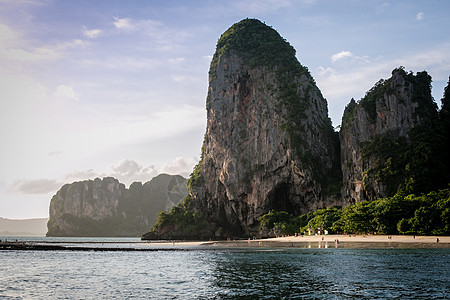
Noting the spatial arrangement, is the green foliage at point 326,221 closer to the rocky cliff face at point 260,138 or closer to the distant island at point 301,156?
the distant island at point 301,156

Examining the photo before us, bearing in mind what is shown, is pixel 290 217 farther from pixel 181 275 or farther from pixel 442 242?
pixel 181 275

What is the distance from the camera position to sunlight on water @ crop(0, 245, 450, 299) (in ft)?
88.1

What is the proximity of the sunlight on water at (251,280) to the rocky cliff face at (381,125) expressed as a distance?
53377mm

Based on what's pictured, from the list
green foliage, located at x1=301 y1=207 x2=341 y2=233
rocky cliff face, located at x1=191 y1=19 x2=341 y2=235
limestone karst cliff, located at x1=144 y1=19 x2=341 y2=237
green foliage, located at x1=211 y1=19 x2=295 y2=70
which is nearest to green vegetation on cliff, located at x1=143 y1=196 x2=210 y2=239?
limestone karst cliff, located at x1=144 y1=19 x2=341 y2=237

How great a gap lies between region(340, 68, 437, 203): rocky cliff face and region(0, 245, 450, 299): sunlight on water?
2101 inches

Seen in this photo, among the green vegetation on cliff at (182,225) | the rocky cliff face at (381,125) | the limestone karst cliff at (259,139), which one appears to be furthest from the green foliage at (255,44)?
the green vegetation on cliff at (182,225)

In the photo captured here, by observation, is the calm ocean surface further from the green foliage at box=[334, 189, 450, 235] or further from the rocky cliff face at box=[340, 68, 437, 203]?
the rocky cliff face at box=[340, 68, 437, 203]

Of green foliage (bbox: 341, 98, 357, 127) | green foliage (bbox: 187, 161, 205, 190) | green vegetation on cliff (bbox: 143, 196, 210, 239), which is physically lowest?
green vegetation on cliff (bbox: 143, 196, 210, 239)

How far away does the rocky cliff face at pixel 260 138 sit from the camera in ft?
402

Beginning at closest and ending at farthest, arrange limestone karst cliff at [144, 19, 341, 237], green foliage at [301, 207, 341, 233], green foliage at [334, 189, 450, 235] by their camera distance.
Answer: green foliage at [334, 189, 450, 235] → green foliage at [301, 207, 341, 233] → limestone karst cliff at [144, 19, 341, 237]

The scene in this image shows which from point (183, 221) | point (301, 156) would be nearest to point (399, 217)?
point (301, 156)

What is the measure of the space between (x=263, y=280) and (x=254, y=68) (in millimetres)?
117625

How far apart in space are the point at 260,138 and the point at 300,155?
19488mm

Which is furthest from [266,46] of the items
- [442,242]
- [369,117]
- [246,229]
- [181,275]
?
[181,275]
